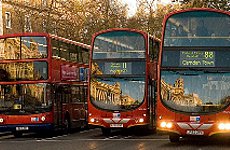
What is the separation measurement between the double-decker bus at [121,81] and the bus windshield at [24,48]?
7.19 feet

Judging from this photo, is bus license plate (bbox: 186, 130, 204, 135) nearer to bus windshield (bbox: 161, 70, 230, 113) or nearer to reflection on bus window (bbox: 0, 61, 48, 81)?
bus windshield (bbox: 161, 70, 230, 113)

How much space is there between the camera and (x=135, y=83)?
979 inches

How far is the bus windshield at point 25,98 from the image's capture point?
25.8m

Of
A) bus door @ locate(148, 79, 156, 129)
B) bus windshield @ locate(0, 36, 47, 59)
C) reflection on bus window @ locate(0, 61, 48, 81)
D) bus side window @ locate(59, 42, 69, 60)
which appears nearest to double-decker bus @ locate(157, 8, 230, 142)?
bus door @ locate(148, 79, 156, 129)

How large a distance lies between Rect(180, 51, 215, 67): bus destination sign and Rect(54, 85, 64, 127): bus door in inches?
324

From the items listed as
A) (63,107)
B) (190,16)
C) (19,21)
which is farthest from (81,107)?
(19,21)

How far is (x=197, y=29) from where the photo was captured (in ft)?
66.2

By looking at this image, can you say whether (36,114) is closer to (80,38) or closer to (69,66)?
(69,66)

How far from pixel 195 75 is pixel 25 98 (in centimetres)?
876

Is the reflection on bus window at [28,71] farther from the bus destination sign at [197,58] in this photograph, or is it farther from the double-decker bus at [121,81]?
the bus destination sign at [197,58]

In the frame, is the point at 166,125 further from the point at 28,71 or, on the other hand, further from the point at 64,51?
the point at 64,51

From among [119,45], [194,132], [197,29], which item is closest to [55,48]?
[119,45]

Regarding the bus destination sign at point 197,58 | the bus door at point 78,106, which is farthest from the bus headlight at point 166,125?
the bus door at point 78,106

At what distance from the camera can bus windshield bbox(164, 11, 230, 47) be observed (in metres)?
20.0
